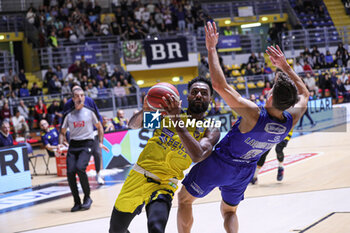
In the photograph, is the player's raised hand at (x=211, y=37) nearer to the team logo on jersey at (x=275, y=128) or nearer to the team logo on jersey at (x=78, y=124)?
the team logo on jersey at (x=275, y=128)

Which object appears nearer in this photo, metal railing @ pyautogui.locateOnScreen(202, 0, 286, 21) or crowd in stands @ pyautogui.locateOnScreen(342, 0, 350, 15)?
crowd in stands @ pyautogui.locateOnScreen(342, 0, 350, 15)

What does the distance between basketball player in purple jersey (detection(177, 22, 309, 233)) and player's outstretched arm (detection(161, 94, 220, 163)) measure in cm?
27

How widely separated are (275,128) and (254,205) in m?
3.43

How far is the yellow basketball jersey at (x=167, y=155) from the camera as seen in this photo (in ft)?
14.1

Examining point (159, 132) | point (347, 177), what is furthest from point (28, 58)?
point (159, 132)

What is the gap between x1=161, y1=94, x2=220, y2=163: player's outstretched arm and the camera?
3566 mm

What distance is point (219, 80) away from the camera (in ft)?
13.0

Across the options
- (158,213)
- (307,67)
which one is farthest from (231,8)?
(158,213)

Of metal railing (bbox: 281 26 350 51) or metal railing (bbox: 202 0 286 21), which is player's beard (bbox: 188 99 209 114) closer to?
metal railing (bbox: 281 26 350 51)

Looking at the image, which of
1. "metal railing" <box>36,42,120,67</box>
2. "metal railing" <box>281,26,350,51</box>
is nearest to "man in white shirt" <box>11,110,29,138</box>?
"metal railing" <box>36,42,120,67</box>

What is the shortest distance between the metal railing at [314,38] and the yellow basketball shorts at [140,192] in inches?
783

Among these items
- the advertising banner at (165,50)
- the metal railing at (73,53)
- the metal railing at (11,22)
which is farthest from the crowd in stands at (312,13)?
the metal railing at (11,22)

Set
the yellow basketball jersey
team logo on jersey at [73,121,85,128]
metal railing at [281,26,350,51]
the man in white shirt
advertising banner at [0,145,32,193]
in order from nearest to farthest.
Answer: the yellow basketball jersey < team logo on jersey at [73,121,85,128] < advertising banner at [0,145,32,193] < the man in white shirt < metal railing at [281,26,350,51]

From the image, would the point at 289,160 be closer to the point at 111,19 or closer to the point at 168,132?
the point at 168,132
